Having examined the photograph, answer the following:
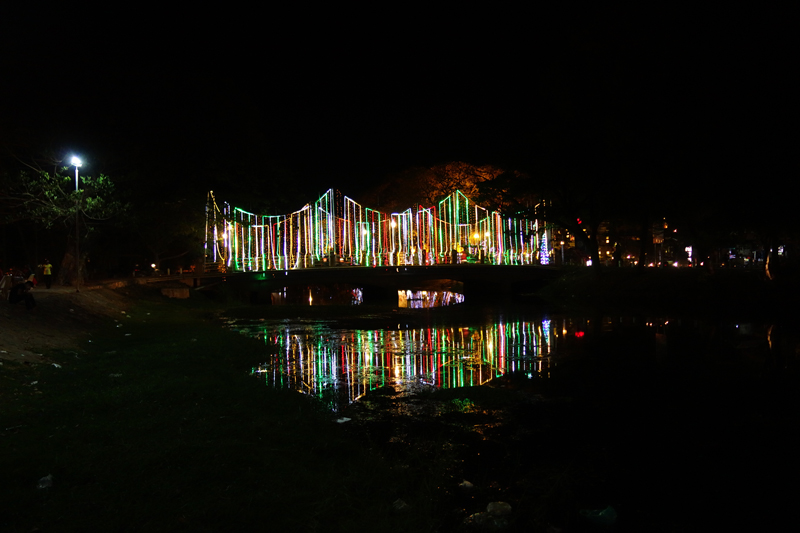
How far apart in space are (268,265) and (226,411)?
3929cm

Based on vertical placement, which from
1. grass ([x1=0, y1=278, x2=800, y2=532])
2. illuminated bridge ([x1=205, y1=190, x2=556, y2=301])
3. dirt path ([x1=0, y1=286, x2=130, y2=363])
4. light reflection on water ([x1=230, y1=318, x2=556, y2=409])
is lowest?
grass ([x1=0, y1=278, x2=800, y2=532])

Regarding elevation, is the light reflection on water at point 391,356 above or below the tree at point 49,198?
below

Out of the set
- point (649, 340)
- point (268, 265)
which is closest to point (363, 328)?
point (649, 340)

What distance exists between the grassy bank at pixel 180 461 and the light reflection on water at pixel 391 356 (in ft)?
6.62

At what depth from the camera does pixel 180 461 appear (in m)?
6.01

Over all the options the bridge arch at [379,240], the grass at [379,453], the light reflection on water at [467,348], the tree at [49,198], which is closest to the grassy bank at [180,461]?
the grass at [379,453]

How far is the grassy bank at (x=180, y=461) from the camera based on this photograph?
16.3 ft

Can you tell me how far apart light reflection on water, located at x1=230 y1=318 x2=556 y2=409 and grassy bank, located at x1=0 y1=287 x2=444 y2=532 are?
202 cm

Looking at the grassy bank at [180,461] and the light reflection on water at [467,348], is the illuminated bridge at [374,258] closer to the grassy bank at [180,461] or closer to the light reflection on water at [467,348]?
the light reflection on water at [467,348]

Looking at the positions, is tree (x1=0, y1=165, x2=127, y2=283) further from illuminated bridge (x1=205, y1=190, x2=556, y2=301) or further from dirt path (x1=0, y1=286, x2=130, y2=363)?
illuminated bridge (x1=205, y1=190, x2=556, y2=301)

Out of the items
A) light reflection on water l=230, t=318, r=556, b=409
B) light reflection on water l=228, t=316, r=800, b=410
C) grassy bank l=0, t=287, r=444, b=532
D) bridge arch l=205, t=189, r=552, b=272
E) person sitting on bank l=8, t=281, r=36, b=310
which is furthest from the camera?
bridge arch l=205, t=189, r=552, b=272

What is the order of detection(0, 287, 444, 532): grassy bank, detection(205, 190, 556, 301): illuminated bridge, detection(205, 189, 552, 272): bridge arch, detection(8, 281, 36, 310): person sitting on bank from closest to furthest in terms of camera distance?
1. detection(0, 287, 444, 532): grassy bank
2. detection(8, 281, 36, 310): person sitting on bank
3. detection(205, 190, 556, 301): illuminated bridge
4. detection(205, 189, 552, 272): bridge arch

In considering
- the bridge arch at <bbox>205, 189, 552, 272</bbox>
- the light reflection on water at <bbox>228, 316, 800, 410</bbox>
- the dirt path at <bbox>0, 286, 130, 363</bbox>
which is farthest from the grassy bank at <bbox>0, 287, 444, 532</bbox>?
the bridge arch at <bbox>205, 189, 552, 272</bbox>

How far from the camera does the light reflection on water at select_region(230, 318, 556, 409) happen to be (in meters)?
→ 11.3
